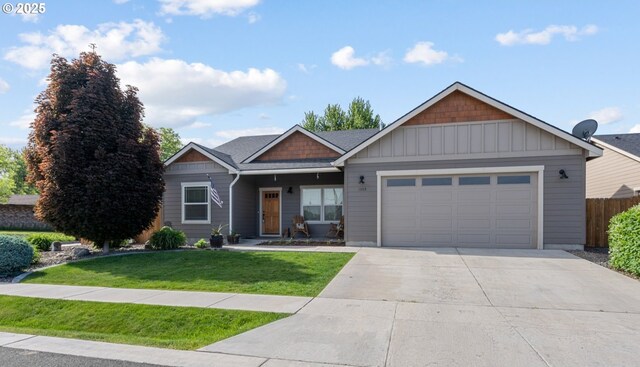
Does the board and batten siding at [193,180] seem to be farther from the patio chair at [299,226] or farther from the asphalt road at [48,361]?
the asphalt road at [48,361]

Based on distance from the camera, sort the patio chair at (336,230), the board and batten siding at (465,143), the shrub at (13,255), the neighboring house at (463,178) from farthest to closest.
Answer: the patio chair at (336,230), the board and batten siding at (465,143), the neighboring house at (463,178), the shrub at (13,255)

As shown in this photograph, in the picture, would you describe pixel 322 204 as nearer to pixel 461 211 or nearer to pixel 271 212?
pixel 271 212

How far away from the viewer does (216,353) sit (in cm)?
429

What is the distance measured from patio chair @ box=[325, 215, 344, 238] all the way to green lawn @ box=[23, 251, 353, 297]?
379 centimetres

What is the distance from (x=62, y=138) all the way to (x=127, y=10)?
13.5 feet

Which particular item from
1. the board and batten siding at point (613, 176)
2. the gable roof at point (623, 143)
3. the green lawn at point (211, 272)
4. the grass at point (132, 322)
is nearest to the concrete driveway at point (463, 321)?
the grass at point (132, 322)

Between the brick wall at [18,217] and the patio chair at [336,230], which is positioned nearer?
the patio chair at [336,230]

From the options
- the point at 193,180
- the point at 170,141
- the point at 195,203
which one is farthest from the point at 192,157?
the point at 170,141

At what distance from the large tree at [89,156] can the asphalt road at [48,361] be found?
732cm

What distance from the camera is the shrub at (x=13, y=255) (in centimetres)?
898

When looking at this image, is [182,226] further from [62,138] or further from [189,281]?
[189,281]

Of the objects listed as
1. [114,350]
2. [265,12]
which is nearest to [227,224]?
[265,12]

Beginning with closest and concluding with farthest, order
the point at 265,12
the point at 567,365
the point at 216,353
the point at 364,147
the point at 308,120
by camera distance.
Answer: the point at 567,365
the point at 216,353
the point at 265,12
the point at 364,147
the point at 308,120

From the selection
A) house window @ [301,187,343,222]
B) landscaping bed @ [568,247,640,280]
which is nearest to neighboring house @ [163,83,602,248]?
landscaping bed @ [568,247,640,280]
